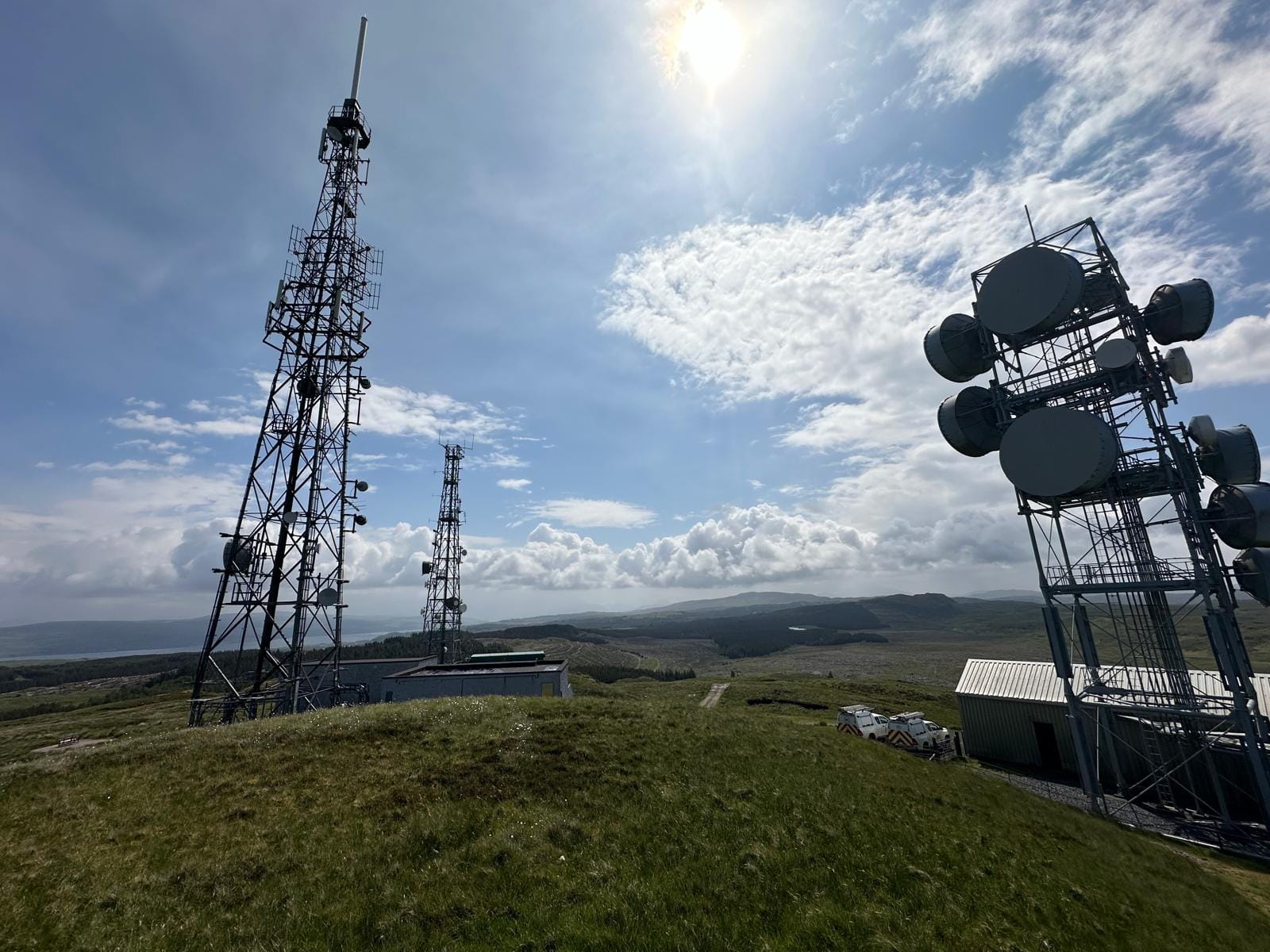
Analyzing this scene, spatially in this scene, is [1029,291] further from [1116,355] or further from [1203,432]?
[1203,432]

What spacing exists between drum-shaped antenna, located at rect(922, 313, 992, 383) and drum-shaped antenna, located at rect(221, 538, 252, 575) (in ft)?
142

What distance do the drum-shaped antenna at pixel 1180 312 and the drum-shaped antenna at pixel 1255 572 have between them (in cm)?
1184

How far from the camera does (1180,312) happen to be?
29234mm

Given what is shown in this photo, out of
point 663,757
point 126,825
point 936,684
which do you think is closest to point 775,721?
point 663,757

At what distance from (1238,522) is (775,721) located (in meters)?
25.6

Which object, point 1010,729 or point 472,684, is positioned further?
point 1010,729

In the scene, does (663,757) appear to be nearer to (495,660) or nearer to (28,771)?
(28,771)

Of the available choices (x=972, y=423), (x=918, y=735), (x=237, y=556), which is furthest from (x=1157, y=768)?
(x=237, y=556)

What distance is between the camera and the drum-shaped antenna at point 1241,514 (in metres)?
26.6

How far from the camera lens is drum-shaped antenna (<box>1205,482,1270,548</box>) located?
26.6 m

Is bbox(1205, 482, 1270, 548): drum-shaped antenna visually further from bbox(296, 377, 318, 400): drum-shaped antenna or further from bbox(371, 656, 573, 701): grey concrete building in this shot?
bbox(296, 377, 318, 400): drum-shaped antenna

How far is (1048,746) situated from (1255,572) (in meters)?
16.0

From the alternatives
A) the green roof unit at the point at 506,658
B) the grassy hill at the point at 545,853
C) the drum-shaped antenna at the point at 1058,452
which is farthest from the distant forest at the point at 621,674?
the grassy hill at the point at 545,853

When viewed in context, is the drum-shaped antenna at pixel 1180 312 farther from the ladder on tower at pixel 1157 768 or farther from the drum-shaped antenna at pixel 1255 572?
the ladder on tower at pixel 1157 768
